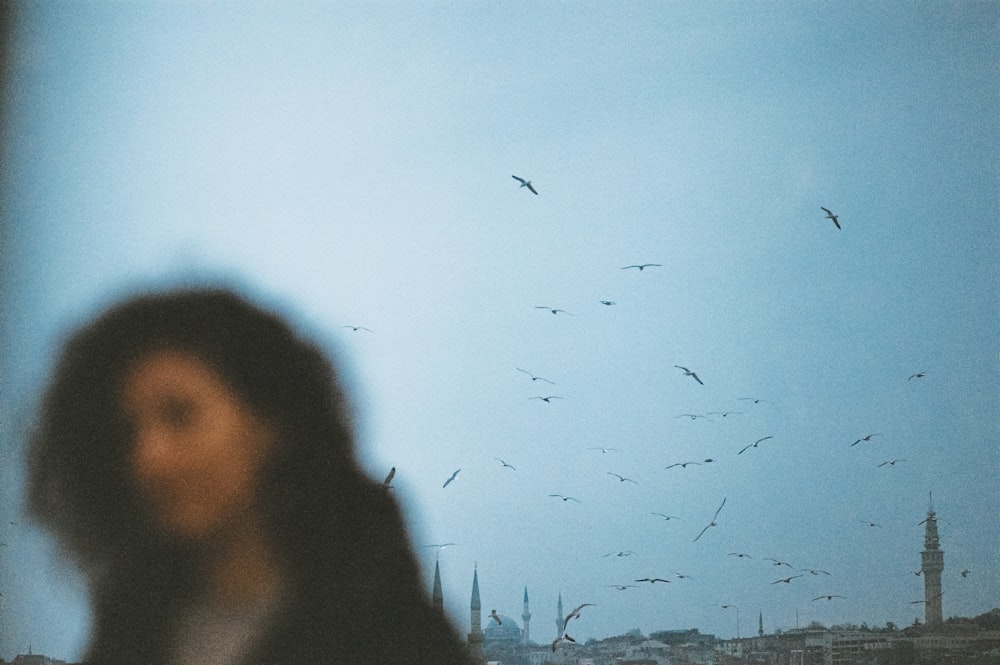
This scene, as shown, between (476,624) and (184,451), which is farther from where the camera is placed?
(476,624)

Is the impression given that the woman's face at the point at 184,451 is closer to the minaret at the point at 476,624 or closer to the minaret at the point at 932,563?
the minaret at the point at 476,624

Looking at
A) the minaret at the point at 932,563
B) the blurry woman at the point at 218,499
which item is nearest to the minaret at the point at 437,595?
the blurry woman at the point at 218,499

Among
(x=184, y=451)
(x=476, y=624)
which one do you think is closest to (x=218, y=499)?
(x=184, y=451)

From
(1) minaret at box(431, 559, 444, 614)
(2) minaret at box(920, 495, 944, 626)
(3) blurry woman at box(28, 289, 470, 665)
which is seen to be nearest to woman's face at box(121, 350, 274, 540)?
(3) blurry woman at box(28, 289, 470, 665)

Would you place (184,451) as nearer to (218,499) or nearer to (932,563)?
(218,499)

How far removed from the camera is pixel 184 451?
611 centimetres

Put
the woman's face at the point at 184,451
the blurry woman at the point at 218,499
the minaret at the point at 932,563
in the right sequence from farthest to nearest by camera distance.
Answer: the minaret at the point at 932,563 < the woman's face at the point at 184,451 < the blurry woman at the point at 218,499

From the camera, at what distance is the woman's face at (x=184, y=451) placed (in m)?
6.05

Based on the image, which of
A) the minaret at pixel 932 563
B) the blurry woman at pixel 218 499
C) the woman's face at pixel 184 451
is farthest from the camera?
the minaret at pixel 932 563

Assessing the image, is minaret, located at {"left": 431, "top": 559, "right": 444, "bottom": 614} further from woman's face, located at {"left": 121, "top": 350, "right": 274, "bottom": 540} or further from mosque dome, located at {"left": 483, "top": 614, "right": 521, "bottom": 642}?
mosque dome, located at {"left": 483, "top": 614, "right": 521, "bottom": 642}

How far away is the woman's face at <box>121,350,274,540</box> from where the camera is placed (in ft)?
19.9

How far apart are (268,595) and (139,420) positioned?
152 centimetres

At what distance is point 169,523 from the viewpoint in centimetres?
603

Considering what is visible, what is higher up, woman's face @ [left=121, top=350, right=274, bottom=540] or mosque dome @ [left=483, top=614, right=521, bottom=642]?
woman's face @ [left=121, top=350, right=274, bottom=540]
